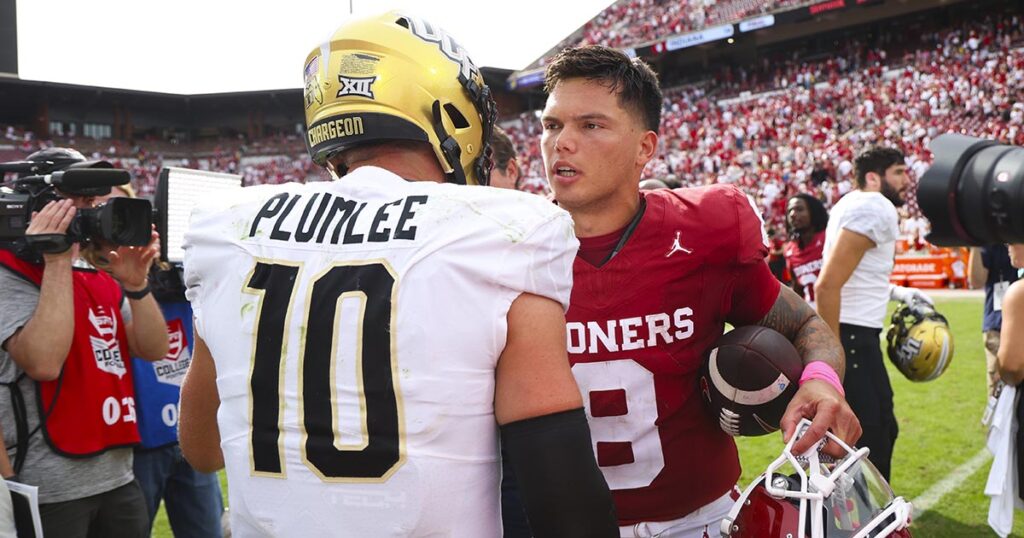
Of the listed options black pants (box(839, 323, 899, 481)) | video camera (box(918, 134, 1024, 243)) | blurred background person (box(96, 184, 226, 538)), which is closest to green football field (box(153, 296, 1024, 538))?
black pants (box(839, 323, 899, 481))

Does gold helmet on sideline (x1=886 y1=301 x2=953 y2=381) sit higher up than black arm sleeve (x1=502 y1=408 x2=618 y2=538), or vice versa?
black arm sleeve (x1=502 y1=408 x2=618 y2=538)

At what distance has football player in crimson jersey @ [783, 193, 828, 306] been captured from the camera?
5805 millimetres

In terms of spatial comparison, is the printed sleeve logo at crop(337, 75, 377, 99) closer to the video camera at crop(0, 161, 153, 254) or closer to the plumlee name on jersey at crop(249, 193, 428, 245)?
the plumlee name on jersey at crop(249, 193, 428, 245)

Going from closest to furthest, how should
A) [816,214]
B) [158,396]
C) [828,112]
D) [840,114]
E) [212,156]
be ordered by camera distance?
[158,396] < [816,214] < [840,114] < [828,112] < [212,156]

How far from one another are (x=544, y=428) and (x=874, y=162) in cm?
398

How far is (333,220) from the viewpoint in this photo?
128 centimetres

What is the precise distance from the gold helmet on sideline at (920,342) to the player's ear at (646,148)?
275 centimetres

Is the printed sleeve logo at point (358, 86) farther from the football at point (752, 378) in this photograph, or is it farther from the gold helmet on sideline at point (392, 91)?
the football at point (752, 378)

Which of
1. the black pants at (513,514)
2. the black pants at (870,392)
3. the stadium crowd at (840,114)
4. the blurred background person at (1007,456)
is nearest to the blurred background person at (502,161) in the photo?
the black pants at (513,514)

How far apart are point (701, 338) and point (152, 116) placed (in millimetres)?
41377

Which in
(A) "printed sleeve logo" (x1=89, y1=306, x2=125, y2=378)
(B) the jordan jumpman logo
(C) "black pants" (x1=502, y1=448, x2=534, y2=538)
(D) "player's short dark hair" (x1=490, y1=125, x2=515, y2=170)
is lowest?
(C) "black pants" (x1=502, y1=448, x2=534, y2=538)

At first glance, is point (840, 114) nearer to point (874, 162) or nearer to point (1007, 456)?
point (874, 162)

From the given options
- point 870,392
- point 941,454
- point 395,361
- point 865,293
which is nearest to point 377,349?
point 395,361

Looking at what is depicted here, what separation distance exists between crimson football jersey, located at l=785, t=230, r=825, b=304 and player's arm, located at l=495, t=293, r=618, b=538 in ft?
16.5
